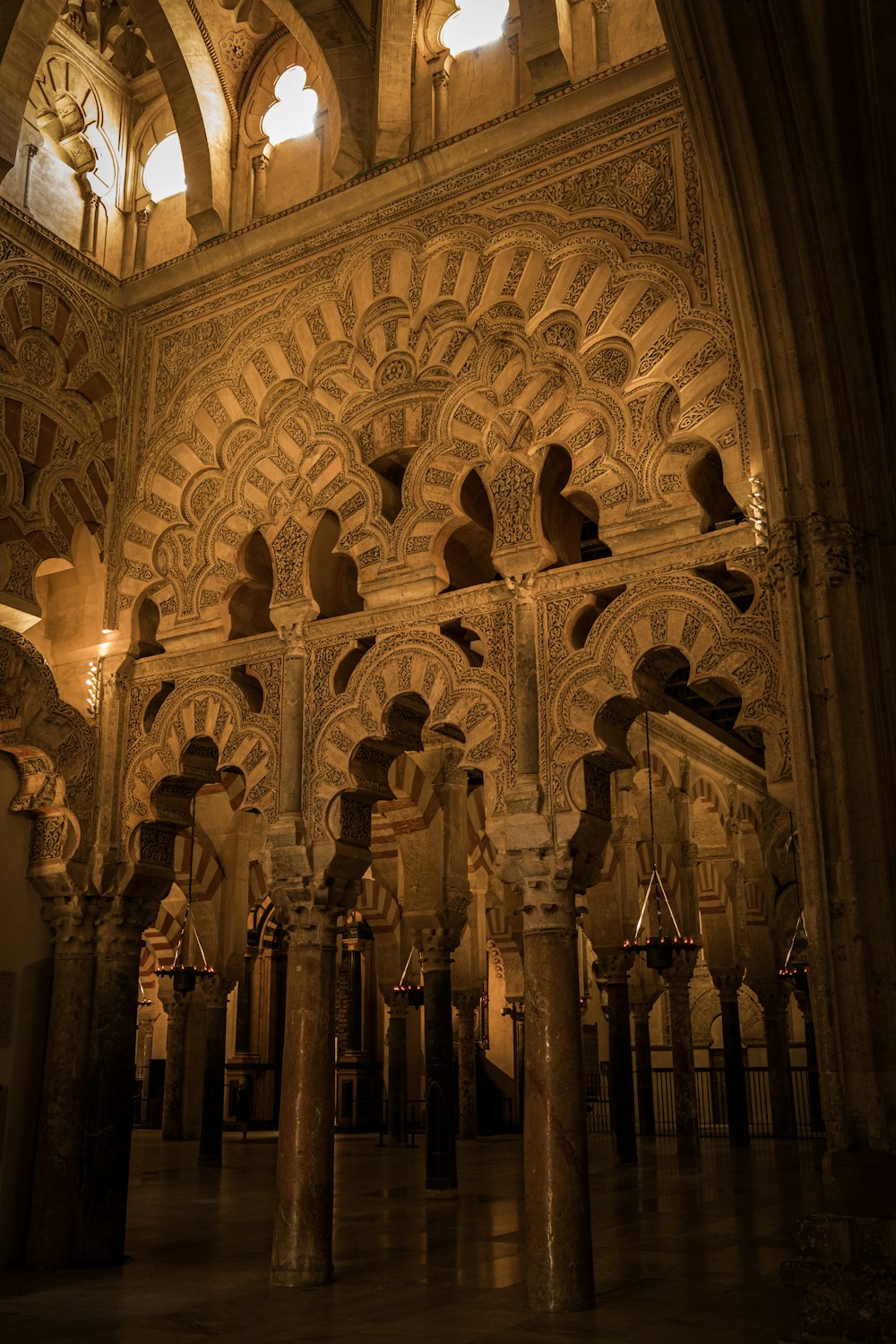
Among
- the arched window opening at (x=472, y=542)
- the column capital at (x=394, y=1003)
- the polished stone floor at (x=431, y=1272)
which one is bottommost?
the polished stone floor at (x=431, y=1272)

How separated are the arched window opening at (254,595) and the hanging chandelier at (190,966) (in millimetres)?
4506

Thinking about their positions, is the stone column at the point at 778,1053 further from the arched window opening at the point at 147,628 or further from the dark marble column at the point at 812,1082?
the arched window opening at the point at 147,628

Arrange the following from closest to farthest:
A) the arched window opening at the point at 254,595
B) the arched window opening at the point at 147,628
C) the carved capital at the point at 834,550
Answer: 1. the carved capital at the point at 834,550
2. the arched window opening at the point at 254,595
3. the arched window opening at the point at 147,628

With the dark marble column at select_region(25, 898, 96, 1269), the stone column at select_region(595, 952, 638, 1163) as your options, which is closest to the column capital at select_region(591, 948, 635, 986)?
the stone column at select_region(595, 952, 638, 1163)

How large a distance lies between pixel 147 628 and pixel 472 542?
2.16 meters

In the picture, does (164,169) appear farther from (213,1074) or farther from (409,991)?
(213,1074)

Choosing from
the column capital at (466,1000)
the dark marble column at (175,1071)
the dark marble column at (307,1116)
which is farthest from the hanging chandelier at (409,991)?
the dark marble column at (307,1116)

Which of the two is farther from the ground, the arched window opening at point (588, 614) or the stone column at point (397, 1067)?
the arched window opening at point (588, 614)

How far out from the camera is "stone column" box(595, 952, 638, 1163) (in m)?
11.9

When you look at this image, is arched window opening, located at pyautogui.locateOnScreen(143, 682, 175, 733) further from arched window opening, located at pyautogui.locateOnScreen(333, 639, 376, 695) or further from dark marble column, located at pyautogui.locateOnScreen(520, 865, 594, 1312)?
dark marble column, located at pyautogui.locateOnScreen(520, 865, 594, 1312)

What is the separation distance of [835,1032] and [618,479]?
279 cm

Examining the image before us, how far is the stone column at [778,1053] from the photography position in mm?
14328

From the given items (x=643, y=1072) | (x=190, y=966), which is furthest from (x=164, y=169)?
(x=643, y=1072)

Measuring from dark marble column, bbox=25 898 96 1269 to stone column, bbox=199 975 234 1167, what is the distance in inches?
231
